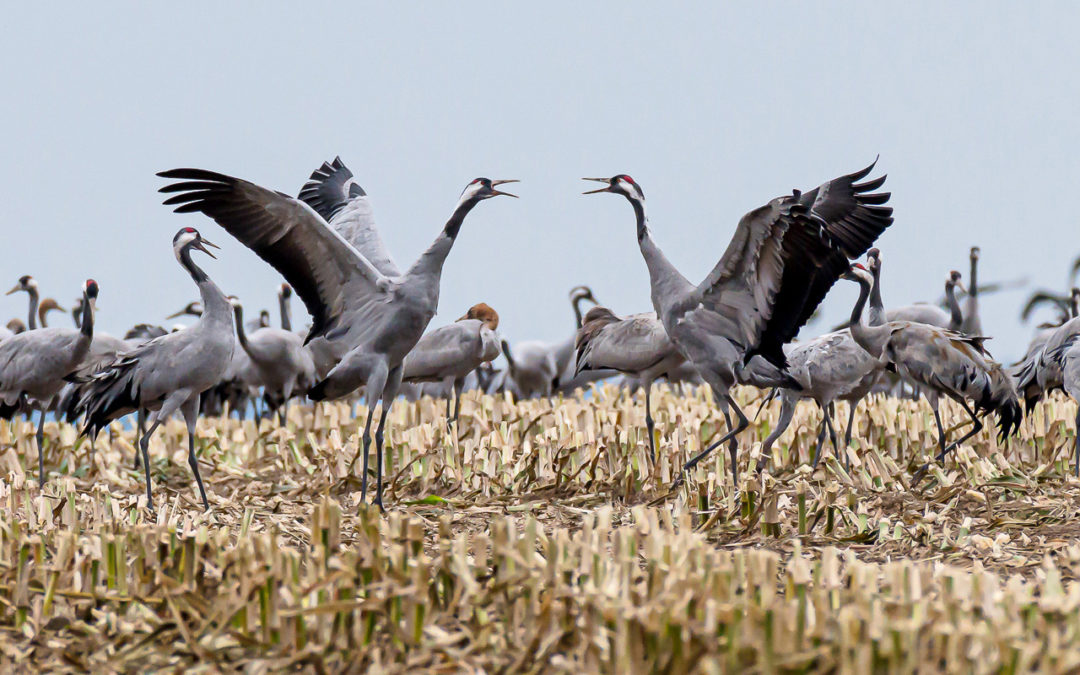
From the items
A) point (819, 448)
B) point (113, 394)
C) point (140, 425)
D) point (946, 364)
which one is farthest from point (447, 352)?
point (946, 364)

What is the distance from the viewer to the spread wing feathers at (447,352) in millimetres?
10266

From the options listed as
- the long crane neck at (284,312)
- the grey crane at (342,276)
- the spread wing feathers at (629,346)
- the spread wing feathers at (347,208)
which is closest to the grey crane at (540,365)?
the long crane neck at (284,312)

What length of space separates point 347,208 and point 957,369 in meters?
4.30

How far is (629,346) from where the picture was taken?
873 cm

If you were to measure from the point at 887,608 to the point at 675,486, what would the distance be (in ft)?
10.9

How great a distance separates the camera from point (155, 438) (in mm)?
9766

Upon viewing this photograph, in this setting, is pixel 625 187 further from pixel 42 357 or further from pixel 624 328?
pixel 42 357

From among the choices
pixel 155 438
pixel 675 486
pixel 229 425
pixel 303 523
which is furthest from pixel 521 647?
pixel 229 425

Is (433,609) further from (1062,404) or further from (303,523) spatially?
(1062,404)

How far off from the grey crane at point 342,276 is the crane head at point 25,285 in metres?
8.60

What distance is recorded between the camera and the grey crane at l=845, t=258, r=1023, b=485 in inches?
283

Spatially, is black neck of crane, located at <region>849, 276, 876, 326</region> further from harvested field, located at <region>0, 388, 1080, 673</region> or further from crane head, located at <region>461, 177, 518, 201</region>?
crane head, located at <region>461, 177, 518, 201</region>

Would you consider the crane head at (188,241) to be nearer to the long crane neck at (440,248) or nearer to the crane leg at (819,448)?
the long crane neck at (440,248)

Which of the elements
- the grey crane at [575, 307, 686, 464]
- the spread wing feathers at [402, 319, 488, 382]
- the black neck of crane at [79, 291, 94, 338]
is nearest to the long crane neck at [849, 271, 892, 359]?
the grey crane at [575, 307, 686, 464]
